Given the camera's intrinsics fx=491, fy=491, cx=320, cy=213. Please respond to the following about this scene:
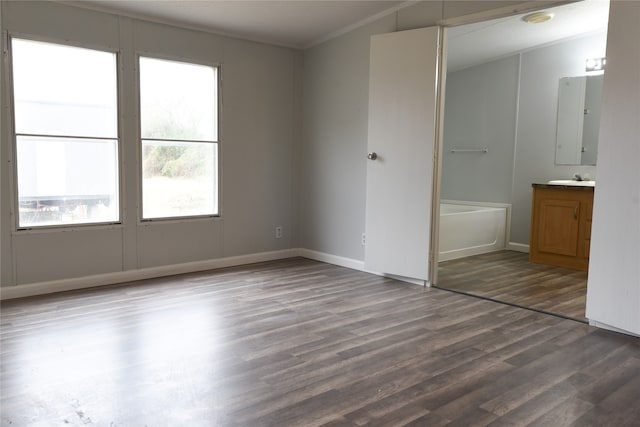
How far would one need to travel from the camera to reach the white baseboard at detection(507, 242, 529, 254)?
225 inches

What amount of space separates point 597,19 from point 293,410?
463cm

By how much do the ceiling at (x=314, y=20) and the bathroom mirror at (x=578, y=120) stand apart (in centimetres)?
53

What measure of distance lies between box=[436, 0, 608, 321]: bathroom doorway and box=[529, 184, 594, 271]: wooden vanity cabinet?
164 millimetres

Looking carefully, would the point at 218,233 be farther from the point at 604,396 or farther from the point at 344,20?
the point at 604,396

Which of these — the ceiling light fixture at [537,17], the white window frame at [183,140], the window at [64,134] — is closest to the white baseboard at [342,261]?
the white window frame at [183,140]

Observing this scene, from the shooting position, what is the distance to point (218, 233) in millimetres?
4723

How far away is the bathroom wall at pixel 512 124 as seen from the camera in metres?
5.43

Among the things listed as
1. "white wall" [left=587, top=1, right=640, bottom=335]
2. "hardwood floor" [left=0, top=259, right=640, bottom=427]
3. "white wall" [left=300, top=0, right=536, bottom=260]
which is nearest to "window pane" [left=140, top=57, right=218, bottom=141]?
"white wall" [left=300, top=0, right=536, bottom=260]

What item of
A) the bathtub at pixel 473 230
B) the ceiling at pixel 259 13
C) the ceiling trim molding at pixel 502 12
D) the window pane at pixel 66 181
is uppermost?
the ceiling at pixel 259 13

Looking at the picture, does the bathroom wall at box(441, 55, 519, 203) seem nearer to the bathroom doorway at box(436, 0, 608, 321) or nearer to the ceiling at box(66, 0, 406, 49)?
the bathroom doorway at box(436, 0, 608, 321)

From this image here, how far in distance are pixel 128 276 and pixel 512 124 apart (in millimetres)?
4505

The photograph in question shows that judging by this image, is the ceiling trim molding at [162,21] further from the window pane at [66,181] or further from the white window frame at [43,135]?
the window pane at [66,181]

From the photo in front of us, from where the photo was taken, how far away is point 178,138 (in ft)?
14.5

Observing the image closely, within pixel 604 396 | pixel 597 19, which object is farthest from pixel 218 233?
pixel 597 19
